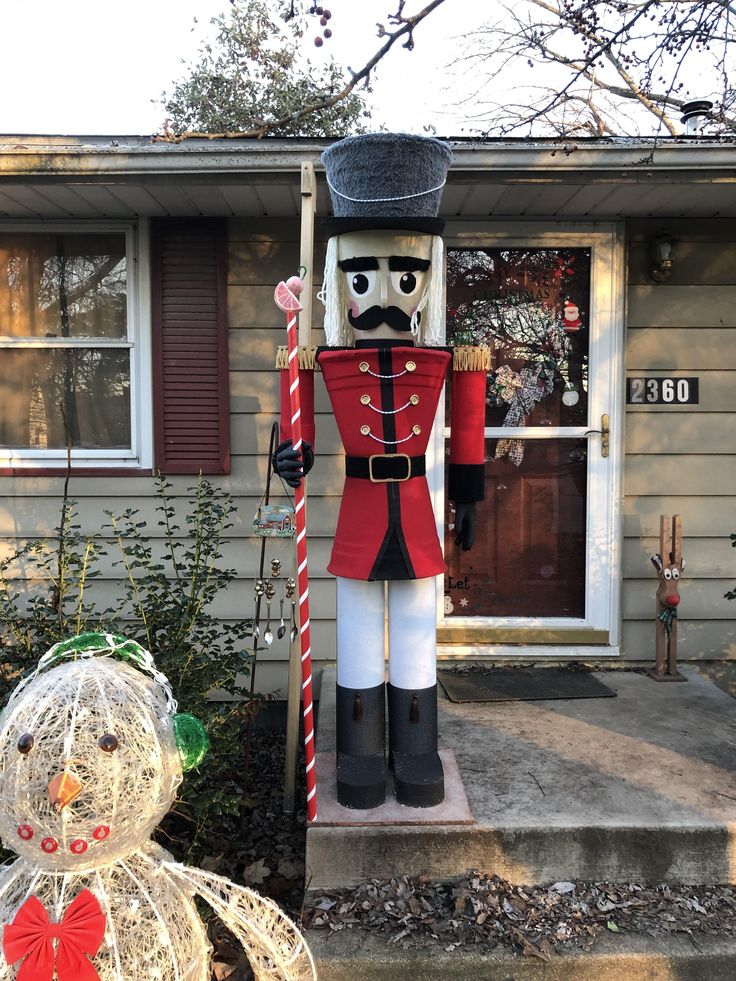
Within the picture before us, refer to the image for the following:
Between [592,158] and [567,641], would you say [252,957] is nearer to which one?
[567,641]

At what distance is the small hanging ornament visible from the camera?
3.89 metres

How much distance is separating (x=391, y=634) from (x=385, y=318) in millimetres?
1091

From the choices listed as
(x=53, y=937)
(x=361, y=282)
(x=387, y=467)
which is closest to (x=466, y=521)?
(x=387, y=467)

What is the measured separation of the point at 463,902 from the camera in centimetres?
221

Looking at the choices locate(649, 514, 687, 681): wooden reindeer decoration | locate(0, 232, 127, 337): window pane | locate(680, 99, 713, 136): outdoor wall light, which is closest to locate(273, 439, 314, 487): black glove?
locate(0, 232, 127, 337): window pane

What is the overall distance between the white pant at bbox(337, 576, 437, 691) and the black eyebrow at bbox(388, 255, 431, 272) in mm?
1057

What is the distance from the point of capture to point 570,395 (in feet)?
12.8

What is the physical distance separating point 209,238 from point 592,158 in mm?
1860

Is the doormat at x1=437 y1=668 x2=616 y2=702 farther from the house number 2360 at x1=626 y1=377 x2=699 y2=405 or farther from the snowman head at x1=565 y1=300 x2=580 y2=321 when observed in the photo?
the snowman head at x1=565 y1=300 x2=580 y2=321

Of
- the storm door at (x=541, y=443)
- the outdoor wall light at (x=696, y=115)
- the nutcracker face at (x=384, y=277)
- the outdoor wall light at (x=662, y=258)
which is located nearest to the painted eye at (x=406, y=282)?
the nutcracker face at (x=384, y=277)

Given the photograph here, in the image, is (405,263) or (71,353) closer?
(405,263)

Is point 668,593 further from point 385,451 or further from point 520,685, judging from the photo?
point 385,451

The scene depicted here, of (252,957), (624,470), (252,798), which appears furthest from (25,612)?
(624,470)

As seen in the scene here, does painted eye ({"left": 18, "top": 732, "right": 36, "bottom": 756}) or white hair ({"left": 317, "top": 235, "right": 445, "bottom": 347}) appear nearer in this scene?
painted eye ({"left": 18, "top": 732, "right": 36, "bottom": 756})
